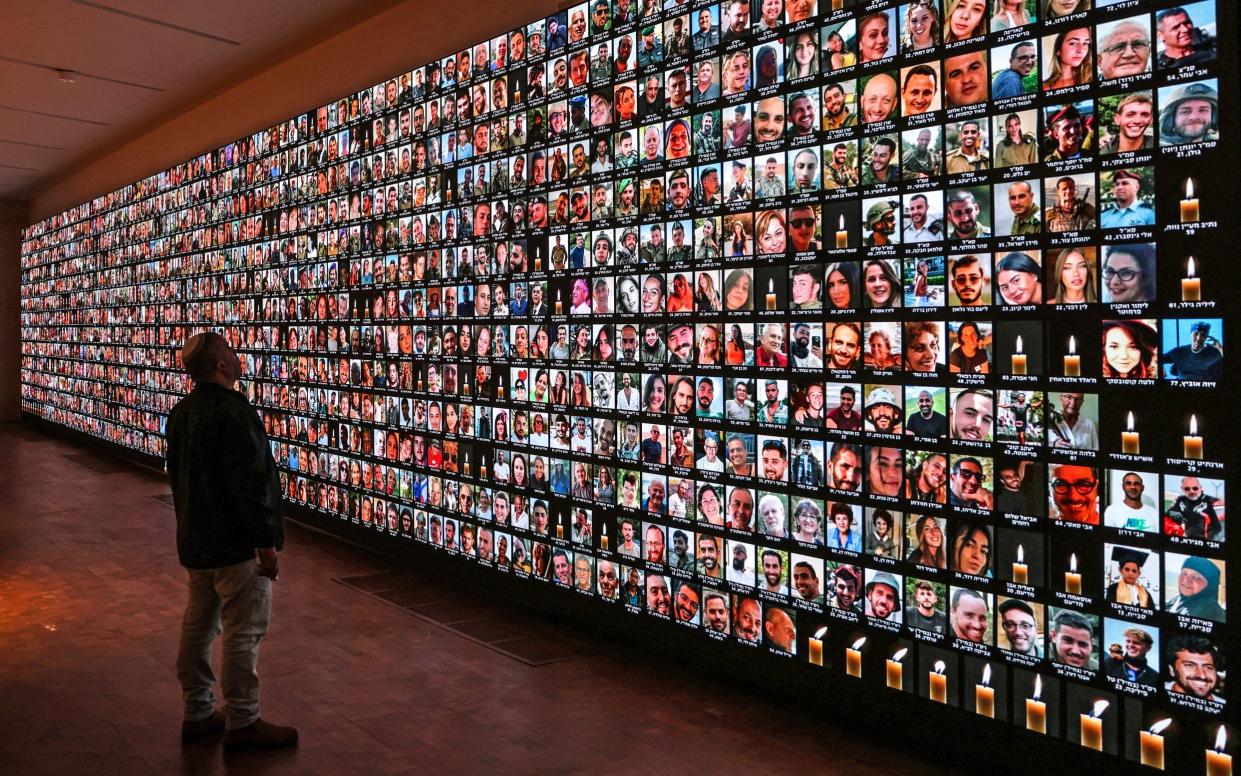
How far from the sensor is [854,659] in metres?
4.22

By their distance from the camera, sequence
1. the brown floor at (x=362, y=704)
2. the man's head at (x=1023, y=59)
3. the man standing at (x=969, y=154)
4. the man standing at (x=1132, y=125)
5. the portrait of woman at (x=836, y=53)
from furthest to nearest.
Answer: the portrait of woman at (x=836, y=53)
the brown floor at (x=362, y=704)
the man standing at (x=969, y=154)
the man's head at (x=1023, y=59)
the man standing at (x=1132, y=125)

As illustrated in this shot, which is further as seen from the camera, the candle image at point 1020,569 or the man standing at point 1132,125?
the candle image at point 1020,569

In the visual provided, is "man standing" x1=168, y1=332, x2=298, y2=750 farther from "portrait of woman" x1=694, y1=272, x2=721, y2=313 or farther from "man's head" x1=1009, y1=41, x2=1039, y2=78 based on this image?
"man's head" x1=1009, y1=41, x2=1039, y2=78

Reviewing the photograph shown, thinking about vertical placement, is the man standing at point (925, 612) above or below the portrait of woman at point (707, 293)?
below

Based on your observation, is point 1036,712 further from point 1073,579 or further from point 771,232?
point 771,232

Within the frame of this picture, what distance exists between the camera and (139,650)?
17.3 ft

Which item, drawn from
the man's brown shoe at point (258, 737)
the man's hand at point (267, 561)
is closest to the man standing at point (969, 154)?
the man's hand at point (267, 561)

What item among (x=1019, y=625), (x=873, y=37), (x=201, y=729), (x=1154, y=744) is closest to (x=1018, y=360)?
(x=1019, y=625)

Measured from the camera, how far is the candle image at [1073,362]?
347cm

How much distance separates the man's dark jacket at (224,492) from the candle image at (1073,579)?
307 centimetres

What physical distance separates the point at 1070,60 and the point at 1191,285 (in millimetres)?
933

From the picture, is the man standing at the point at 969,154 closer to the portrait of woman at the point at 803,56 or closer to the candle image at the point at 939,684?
the portrait of woman at the point at 803,56

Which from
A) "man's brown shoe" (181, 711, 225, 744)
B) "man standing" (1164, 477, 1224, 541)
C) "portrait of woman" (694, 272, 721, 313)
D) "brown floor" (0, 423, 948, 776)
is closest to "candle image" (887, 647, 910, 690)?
"brown floor" (0, 423, 948, 776)

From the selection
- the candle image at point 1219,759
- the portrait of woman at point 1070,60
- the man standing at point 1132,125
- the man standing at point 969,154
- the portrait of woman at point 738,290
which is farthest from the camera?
the portrait of woman at point 738,290
